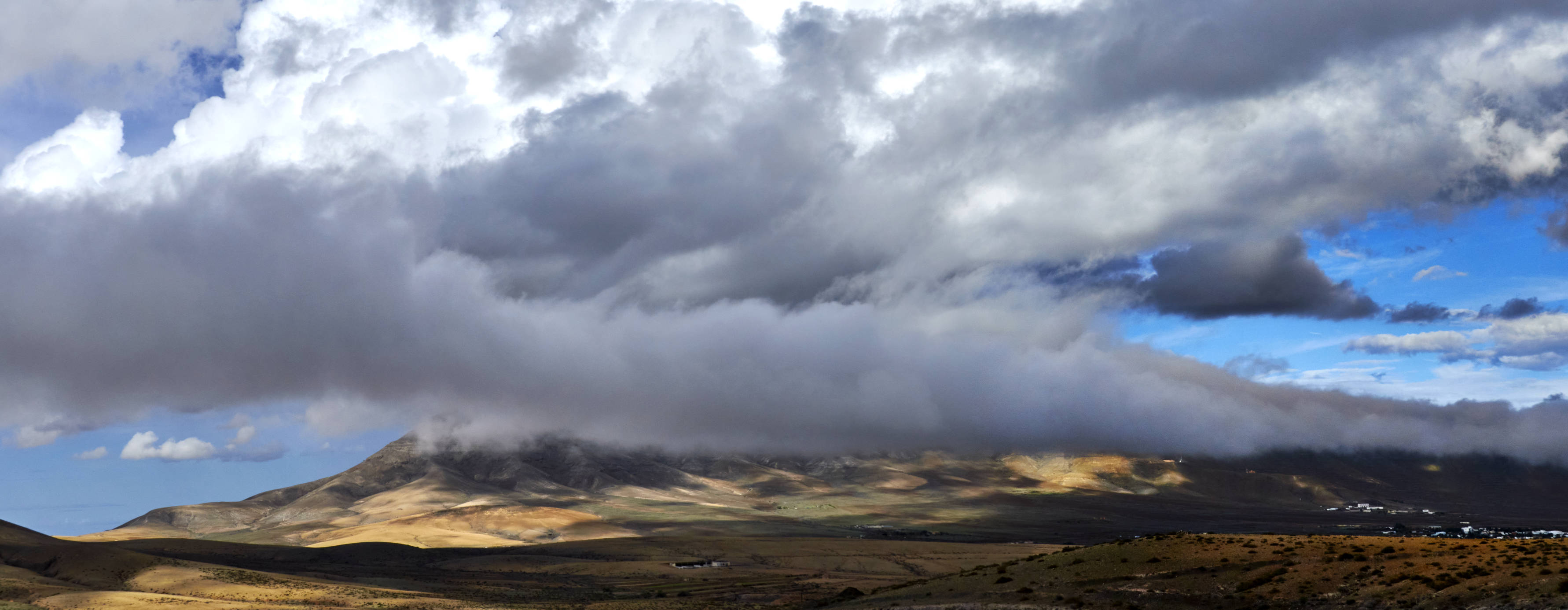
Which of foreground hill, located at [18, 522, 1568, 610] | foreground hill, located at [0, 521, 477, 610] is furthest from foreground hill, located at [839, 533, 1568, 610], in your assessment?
foreground hill, located at [0, 521, 477, 610]

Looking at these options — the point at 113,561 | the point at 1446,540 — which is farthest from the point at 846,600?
the point at 113,561

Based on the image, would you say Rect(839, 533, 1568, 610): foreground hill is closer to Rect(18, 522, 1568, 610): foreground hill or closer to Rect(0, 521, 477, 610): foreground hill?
Rect(18, 522, 1568, 610): foreground hill

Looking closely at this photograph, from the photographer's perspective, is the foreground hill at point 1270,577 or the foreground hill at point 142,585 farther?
the foreground hill at point 142,585

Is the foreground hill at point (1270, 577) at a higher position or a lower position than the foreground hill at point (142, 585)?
lower

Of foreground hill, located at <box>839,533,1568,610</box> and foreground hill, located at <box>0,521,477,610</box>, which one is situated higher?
foreground hill, located at <box>0,521,477,610</box>

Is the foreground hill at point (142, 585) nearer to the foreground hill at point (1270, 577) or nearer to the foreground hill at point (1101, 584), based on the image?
the foreground hill at point (1101, 584)

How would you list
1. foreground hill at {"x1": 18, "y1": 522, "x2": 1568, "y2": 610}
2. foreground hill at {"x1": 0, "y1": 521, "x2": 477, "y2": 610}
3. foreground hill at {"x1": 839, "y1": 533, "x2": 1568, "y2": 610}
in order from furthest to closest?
foreground hill at {"x1": 0, "y1": 521, "x2": 477, "y2": 610} → foreground hill at {"x1": 18, "y1": 522, "x2": 1568, "y2": 610} → foreground hill at {"x1": 839, "y1": 533, "x2": 1568, "y2": 610}

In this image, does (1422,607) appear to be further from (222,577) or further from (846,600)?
(222,577)

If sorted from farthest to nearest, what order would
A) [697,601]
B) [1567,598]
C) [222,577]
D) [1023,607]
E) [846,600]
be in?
1. [222,577]
2. [697,601]
3. [846,600]
4. [1023,607]
5. [1567,598]

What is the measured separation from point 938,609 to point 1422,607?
37.3 m

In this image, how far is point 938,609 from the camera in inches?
3780

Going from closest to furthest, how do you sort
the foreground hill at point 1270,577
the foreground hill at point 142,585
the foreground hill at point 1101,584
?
the foreground hill at point 1270,577 → the foreground hill at point 1101,584 → the foreground hill at point 142,585

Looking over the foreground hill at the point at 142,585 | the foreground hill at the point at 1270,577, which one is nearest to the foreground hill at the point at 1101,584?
the foreground hill at the point at 1270,577

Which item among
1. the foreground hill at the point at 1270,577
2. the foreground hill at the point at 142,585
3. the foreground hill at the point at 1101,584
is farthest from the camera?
the foreground hill at the point at 142,585
